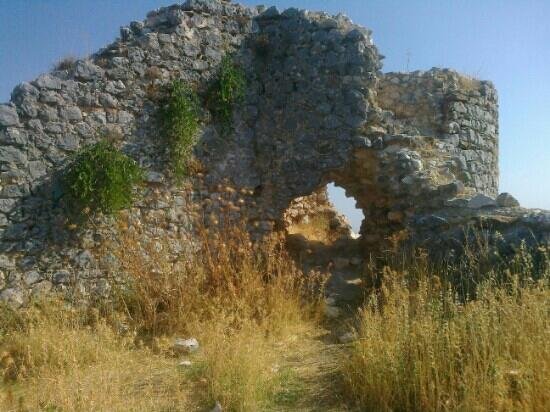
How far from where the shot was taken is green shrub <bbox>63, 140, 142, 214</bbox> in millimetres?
5949

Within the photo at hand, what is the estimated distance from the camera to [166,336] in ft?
18.7

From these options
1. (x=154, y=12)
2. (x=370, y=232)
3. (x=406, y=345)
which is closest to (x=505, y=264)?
(x=406, y=345)

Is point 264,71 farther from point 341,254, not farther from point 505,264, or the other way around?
point 505,264

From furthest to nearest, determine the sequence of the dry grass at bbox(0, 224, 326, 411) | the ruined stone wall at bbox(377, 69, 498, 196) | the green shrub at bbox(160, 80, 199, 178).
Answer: the ruined stone wall at bbox(377, 69, 498, 196)
the green shrub at bbox(160, 80, 199, 178)
the dry grass at bbox(0, 224, 326, 411)

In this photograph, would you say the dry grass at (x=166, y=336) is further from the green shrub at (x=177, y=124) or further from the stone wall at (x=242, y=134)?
the green shrub at (x=177, y=124)

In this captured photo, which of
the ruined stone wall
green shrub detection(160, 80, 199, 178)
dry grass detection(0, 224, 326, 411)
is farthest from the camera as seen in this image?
the ruined stone wall

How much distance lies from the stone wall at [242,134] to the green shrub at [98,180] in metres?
0.19

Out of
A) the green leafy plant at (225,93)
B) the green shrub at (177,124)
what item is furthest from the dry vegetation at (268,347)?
the green leafy plant at (225,93)

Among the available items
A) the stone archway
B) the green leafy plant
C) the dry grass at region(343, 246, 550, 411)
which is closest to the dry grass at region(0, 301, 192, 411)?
the dry grass at region(343, 246, 550, 411)

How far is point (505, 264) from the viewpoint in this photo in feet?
17.0

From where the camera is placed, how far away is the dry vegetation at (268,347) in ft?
12.0

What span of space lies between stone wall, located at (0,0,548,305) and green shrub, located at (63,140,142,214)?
0.19 meters

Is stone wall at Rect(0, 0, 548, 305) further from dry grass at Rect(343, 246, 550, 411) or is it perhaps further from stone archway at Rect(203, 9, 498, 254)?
dry grass at Rect(343, 246, 550, 411)

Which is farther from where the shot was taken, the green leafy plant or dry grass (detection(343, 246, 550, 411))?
the green leafy plant
